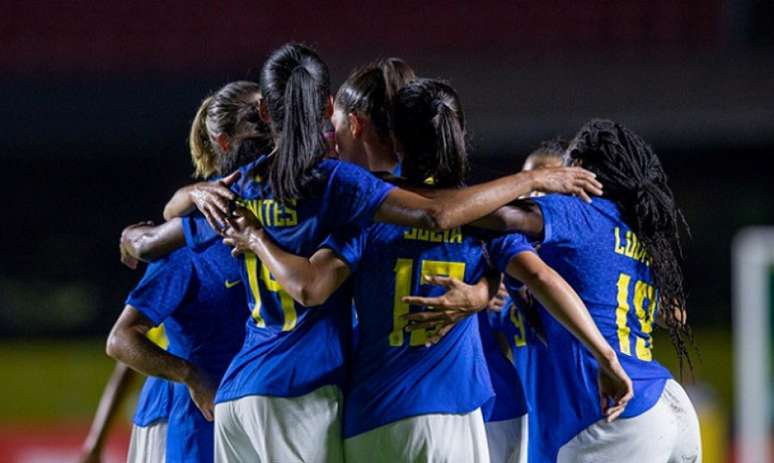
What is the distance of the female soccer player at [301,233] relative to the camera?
10.6 ft

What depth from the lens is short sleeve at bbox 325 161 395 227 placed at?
10.6 ft

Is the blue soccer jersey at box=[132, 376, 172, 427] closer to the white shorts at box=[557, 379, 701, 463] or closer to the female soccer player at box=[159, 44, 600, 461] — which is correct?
the female soccer player at box=[159, 44, 600, 461]

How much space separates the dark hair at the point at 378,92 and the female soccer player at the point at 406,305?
0.09m

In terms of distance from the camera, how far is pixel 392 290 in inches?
130

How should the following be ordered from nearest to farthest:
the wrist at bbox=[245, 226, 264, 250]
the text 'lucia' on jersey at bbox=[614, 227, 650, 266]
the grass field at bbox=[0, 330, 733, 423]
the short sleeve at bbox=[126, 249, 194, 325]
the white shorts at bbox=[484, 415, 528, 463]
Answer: the wrist at bbox=[245, 226, 264, 250]
the text 'lucia' on jersey at bbox=[614, 227, 650, 266]
the short sleeve at bbox=[126, 249, 194, 325]
the white shorts at bbox=[484, 415, 528, 463]
the grass field at bbox=[0, 330, 733, 423]

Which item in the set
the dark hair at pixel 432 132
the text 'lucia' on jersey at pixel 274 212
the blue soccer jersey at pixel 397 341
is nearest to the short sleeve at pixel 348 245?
the blue soccer jersey at pixel 397 341

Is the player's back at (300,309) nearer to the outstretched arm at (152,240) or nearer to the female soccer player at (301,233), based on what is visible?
the female soccer player at (301,233)

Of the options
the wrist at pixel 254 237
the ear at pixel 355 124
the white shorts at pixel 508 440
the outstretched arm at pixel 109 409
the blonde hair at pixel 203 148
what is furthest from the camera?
the outstretched arm at pixel 109 409

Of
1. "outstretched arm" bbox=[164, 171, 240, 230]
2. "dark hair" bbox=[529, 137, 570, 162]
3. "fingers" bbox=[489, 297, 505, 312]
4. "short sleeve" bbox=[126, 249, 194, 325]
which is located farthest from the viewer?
"dark hair" bbox=[529, 137, 570, 162]

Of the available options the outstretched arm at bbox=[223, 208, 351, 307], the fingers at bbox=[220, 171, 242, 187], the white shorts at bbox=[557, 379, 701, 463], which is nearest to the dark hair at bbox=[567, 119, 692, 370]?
the white shorts at bbox=[557, 379, 701, 463]

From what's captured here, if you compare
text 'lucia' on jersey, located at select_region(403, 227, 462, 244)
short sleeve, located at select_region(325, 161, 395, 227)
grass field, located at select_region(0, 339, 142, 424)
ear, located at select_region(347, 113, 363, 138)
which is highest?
ear, located at select_region(347, 113, 363, 138)

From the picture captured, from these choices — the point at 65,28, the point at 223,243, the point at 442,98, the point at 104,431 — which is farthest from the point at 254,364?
the point at 65,28

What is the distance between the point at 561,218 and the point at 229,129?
1060 millimetres

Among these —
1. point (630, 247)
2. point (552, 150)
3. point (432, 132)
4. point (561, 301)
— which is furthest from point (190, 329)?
point (552, 150)
